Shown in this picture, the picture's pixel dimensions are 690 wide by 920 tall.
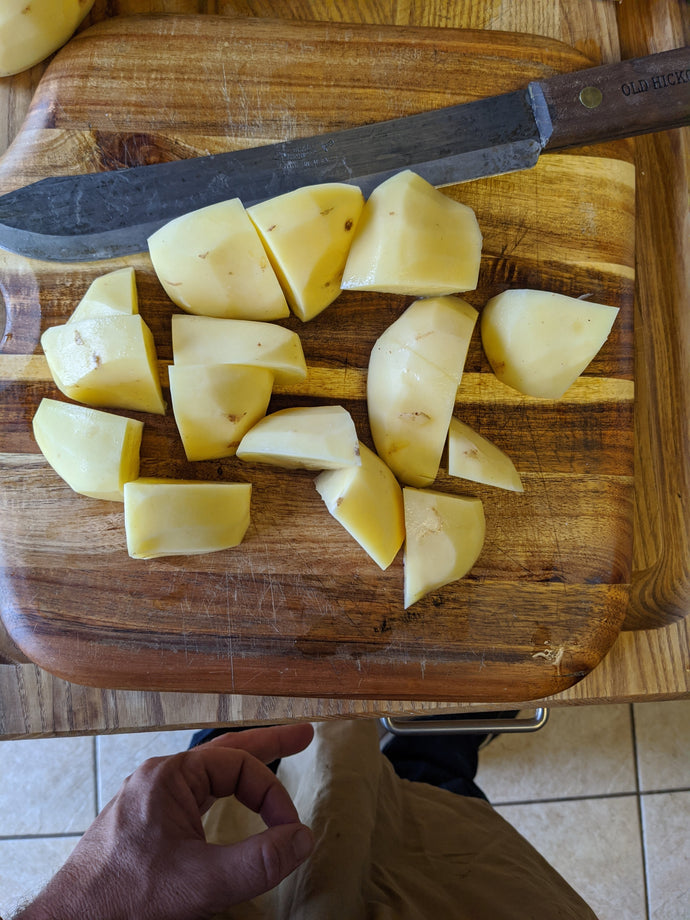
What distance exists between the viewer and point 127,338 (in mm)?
1269

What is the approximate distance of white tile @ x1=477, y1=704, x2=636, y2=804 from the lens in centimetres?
227

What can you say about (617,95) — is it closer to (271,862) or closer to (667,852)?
(271,862)

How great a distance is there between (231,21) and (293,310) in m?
0.61

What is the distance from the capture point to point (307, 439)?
1276 millimetres

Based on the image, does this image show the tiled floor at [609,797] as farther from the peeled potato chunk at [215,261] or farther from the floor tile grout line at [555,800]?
the peeled potato chunk at [215,261]

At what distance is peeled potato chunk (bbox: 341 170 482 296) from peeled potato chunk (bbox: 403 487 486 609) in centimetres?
40

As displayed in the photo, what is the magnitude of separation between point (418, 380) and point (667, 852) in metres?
1.95

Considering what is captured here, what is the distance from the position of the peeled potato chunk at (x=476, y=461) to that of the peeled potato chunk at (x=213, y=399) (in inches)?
15.1

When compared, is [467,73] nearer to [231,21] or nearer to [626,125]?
[626,125]

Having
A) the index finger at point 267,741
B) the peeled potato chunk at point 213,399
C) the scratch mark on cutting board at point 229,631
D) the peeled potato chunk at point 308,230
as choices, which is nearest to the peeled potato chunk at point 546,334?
the peeled potato chunk at point 308,230

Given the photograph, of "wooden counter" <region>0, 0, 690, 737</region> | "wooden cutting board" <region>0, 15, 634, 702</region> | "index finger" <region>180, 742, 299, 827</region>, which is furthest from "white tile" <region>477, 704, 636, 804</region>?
"index finger" <region>180, 742, 299, 827</region>

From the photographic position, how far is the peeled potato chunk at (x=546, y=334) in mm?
1327

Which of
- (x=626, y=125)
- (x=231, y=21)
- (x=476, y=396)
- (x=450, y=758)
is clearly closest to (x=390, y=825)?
(x=450, y=758)

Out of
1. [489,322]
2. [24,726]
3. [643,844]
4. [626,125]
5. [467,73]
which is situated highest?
[467,73]
